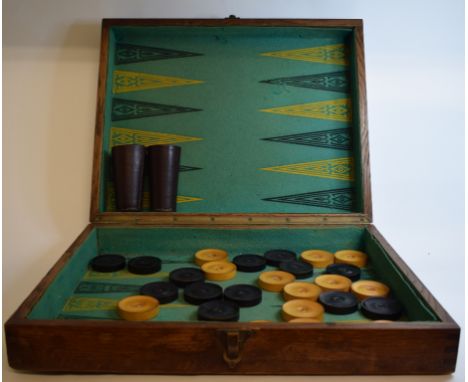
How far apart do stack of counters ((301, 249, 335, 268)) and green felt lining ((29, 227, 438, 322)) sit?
0.04 m

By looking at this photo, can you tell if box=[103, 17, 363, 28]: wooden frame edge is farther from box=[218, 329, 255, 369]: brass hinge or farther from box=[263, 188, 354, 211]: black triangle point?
box=[218, 329, 255, 369]: brass hinge

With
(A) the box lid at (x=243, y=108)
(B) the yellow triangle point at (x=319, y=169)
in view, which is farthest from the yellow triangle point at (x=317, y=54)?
(B) the yellow triangle point at (x=319, y=169)

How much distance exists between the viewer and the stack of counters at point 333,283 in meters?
1.70

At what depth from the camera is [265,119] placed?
216cm

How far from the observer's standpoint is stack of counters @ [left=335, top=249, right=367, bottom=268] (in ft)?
6.30

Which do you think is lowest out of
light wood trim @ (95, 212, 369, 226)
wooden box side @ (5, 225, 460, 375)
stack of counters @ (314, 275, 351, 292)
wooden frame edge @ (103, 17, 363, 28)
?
wooden box side @ (5, 225, 460, 375)

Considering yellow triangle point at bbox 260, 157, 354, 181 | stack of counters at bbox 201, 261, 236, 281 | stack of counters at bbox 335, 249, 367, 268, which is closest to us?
stack of counters at bbox 201, 261, 236, 281

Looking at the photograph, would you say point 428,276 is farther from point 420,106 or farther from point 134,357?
point 134,357

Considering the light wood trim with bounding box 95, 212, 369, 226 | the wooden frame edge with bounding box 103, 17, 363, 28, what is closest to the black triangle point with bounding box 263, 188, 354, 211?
the light wood trim with bounding box 95, 212, 369, 226

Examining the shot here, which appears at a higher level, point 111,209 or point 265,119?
Result: point 265,119

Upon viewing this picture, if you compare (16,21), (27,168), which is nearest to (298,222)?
(27,168)

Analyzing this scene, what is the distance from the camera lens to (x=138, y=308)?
1557 millimetres

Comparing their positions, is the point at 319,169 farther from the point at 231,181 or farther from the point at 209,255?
→ the point at 209,255

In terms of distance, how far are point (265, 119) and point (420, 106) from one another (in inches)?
30.1
